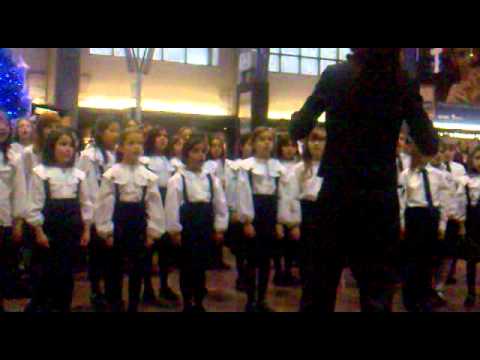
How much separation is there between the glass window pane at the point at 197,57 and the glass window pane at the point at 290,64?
239 cm

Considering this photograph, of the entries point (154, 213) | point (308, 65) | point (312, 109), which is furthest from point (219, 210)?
point (308, 65)

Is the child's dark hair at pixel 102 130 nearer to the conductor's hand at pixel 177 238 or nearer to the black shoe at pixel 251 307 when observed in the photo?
the conductor's hand at pixel 177 238

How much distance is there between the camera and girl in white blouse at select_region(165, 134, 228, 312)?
630 cm

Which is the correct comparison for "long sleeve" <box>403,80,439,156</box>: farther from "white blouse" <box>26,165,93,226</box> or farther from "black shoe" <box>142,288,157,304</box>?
"black shoe" <box>142,288,157,304</box>

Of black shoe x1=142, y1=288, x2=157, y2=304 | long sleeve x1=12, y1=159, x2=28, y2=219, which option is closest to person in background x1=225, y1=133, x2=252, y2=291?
black shoe x1=142, y1=288, x2=157, y2=304

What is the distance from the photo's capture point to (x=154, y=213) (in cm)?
631

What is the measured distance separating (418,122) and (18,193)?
11.6 ft

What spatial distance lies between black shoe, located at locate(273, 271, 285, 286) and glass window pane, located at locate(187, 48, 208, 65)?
45.0 feet

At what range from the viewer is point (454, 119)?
2086cm

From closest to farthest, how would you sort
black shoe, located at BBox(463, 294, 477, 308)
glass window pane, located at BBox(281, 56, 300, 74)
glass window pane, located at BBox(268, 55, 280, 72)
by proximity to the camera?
black shoe, located at BBox(463, 294, 477, 308), glass window pane, located at BBox(268, 55, 280, 72), glass window pane, located at BBox(281, 56, 300, 74)

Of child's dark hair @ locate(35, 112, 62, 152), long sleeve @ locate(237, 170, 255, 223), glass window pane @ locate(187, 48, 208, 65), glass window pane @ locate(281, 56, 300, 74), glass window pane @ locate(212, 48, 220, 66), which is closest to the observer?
long sleeve @ locate(237, 170, 255, 223)

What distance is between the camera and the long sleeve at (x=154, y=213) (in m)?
6.29

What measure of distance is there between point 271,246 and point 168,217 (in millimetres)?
1064
